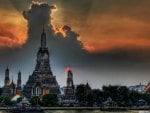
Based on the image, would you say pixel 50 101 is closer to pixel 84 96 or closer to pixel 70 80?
pixel 84 96

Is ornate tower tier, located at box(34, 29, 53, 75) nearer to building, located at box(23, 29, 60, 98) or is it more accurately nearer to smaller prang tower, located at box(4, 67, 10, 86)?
building, located at box(23, 29, 60, 98)

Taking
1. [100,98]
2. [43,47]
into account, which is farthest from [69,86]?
[100,98]

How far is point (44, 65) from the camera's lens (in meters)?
156

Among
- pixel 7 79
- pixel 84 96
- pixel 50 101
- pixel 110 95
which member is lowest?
pixel 50 101

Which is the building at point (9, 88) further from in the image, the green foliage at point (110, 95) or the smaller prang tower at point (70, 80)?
the green foliage at point (110, 95)

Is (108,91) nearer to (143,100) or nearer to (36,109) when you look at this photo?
(143,100)

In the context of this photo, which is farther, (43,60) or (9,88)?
(9,88)

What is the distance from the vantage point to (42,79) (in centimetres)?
14850

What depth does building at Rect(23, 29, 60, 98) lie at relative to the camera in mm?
146000

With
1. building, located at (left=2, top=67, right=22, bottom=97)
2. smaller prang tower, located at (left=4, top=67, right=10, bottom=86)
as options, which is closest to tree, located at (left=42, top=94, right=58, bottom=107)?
building, located at (left=2, top=67, right=22, bottom=97)

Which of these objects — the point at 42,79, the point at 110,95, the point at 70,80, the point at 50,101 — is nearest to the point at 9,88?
the point at 42,79

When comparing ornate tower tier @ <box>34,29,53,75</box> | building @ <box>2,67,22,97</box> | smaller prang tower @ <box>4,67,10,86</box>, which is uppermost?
ornate tower tier @ <box>34,29,53,75</box>

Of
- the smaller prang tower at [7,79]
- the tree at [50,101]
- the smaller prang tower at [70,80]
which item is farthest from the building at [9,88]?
the tree at [50,101]

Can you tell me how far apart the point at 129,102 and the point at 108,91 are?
614cm
